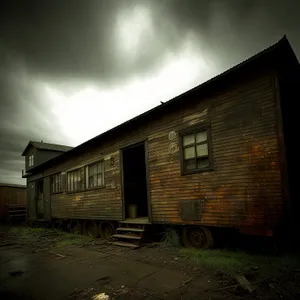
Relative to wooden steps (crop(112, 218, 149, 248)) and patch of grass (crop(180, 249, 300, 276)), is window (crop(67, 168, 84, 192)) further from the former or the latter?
patch of grass (crop(180, 249, 300, 276))

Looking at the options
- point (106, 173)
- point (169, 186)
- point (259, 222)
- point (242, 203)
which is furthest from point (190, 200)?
point (106, 173)

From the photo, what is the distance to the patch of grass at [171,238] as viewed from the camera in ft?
29.5

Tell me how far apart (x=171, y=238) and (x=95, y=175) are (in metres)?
6.28

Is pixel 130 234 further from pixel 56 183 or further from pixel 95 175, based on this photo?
pixel 56 183

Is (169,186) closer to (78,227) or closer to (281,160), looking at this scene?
(281,160)

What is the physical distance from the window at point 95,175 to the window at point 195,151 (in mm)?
5834

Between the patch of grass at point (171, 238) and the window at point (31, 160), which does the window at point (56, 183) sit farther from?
the patch of grass at point (171, 238)

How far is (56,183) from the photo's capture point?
18156mm

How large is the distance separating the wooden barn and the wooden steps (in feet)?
0.18

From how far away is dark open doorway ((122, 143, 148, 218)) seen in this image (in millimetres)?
13413

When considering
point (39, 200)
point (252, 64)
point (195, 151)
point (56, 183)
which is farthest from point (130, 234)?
point (39, 200)

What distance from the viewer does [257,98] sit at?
7184 millimetres

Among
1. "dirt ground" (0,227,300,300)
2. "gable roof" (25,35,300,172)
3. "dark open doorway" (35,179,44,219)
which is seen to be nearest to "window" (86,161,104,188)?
"dirt ground" (0,227,300,300)

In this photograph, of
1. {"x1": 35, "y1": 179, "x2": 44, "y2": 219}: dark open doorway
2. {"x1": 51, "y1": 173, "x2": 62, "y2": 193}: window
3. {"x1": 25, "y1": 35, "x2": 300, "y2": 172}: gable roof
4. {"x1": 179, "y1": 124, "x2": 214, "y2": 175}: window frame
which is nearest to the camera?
{"x1": 25, "y1": 35, "x2": 300, "y2": 172}: gable roof
